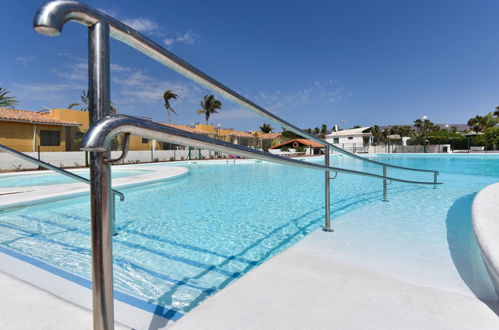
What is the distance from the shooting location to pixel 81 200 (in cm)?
577

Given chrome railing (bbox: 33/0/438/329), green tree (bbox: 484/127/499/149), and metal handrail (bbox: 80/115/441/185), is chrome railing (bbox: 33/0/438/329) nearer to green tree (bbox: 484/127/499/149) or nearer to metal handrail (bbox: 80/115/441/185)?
metal handrail (bbox: 80/115/441/185)

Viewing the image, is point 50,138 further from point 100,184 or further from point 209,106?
point 209,106

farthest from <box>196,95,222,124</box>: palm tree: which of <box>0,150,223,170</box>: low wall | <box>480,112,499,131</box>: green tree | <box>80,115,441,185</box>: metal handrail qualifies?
<box>480,112,499,131</box>: green tree

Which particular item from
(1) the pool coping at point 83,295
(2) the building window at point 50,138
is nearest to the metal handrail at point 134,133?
(1) the pool coping at point 83,295

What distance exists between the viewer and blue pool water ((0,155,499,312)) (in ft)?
6.59

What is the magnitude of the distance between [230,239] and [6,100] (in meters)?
44.7

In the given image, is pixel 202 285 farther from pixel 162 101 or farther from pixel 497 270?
pixel 162 101

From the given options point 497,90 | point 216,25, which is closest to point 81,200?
point 216,25

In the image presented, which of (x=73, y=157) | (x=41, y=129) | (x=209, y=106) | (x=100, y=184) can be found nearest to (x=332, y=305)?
(x=100, y=184)

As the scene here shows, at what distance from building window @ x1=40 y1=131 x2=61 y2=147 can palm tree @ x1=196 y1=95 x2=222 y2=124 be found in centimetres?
2415

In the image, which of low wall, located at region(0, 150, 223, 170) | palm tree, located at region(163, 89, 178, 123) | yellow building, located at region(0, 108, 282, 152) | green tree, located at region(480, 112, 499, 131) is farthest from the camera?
green tree, located at region(480, 112, 499, 131)

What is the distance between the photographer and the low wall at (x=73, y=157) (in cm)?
1529

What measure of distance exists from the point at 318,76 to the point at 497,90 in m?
24.1

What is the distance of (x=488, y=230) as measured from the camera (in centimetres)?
198
